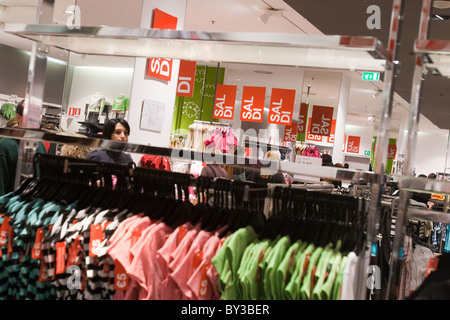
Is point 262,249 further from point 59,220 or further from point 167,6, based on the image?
point 167,6

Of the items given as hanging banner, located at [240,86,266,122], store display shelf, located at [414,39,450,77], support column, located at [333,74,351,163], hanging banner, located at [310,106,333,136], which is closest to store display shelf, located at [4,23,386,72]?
store display shelf, located at [414,39,450,77]

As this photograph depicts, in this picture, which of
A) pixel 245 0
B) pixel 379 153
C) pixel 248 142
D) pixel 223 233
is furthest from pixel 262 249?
pixel 248 142

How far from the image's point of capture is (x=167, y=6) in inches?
233

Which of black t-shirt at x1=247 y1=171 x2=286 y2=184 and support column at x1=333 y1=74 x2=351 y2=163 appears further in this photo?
support column at x1=333 y1=74 x2=351 y2=163

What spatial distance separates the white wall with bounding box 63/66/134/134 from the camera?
6.05 meters

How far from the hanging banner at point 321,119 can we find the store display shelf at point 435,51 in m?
11.4

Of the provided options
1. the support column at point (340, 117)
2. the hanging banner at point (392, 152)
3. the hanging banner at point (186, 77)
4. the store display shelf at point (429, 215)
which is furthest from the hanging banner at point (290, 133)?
the hanging banner at point (392, 152)

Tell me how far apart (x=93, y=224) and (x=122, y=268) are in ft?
0.79

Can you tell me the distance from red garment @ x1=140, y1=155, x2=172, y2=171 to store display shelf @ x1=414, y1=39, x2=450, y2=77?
408cm

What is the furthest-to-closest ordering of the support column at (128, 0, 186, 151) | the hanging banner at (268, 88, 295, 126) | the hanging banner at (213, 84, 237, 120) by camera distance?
the hanging banner at (213, 84, 237, 120)
the hanging banner at (268, 88, 295, 126)
the support column at (128, 0, 186, 151)

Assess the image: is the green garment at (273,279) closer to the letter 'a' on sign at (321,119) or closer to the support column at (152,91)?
the support column at (152,91)

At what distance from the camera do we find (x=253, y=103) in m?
11.9

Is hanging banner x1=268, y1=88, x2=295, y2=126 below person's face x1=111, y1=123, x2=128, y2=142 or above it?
above

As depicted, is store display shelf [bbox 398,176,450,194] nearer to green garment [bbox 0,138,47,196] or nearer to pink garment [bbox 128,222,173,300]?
pink garment [bbox 128,222,173,300]
